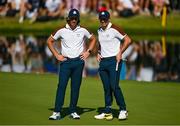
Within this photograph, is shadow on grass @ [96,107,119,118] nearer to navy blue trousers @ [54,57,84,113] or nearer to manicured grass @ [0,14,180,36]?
navy blue trousers @ [54,57,84,113]

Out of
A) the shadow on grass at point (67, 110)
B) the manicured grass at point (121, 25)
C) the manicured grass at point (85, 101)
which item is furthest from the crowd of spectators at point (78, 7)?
the shadow on grass at point (67, 110)

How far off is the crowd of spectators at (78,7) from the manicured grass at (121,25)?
0.29 metres

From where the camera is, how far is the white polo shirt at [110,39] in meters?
10.3

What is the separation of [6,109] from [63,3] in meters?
25.3

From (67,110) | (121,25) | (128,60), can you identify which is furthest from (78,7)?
(67,110)

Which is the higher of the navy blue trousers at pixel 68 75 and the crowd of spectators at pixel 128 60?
the navy blue trousers at pixel 68 75

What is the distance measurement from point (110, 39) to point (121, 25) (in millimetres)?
26175

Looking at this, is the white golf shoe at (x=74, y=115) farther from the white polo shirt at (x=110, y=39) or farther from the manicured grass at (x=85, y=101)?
the white polo shirt at (x=110, y=39)

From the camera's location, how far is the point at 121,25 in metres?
36.4

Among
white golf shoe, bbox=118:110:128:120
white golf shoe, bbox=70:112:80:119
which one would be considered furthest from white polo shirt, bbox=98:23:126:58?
white golf shoe, bbox=70:112:80:119

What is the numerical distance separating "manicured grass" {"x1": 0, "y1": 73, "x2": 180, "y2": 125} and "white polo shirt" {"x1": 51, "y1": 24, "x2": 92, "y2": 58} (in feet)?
3.62

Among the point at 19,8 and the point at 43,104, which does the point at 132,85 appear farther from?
the point at 19,8

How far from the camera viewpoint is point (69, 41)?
10.3 m

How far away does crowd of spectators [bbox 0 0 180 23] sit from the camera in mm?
36031
